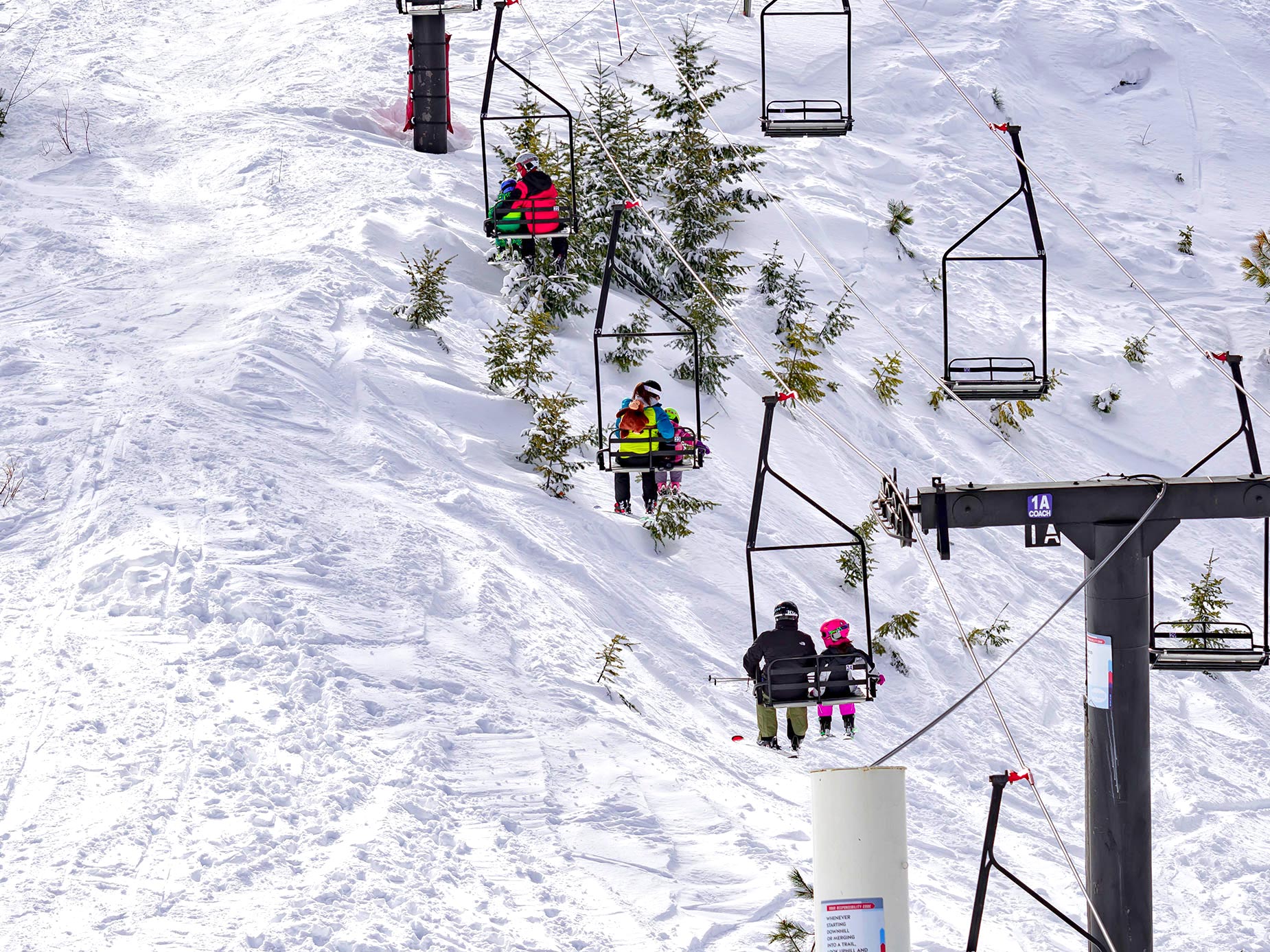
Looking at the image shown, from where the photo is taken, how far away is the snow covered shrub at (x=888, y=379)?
19375 millimetres

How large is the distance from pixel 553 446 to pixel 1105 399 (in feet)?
34.8

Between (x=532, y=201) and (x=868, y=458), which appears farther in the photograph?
(x=532, y=201)

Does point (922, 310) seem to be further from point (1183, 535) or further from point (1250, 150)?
point (1250, 150)

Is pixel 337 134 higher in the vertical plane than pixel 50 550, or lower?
higher

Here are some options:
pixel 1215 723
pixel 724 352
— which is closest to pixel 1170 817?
pixel 1215 723

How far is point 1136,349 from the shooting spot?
72.8ft

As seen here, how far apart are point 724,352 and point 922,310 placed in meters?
4.84

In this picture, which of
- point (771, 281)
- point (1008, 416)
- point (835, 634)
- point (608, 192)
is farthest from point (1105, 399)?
point (835, 634)

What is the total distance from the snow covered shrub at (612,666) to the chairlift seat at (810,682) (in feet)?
7.73

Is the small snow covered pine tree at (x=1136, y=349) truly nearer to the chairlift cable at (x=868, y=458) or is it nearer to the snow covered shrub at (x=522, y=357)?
the chairlift cable at (x=868, y=458)

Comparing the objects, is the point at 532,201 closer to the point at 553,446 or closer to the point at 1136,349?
the point at 553,446

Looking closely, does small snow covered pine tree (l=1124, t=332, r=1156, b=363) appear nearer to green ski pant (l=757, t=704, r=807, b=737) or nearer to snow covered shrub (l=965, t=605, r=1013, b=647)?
snow covered shrub (l=965, t=605, r=1013, b=647)

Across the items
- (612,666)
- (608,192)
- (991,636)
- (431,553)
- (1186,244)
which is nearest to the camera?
(612,666)

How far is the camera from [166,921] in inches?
303
